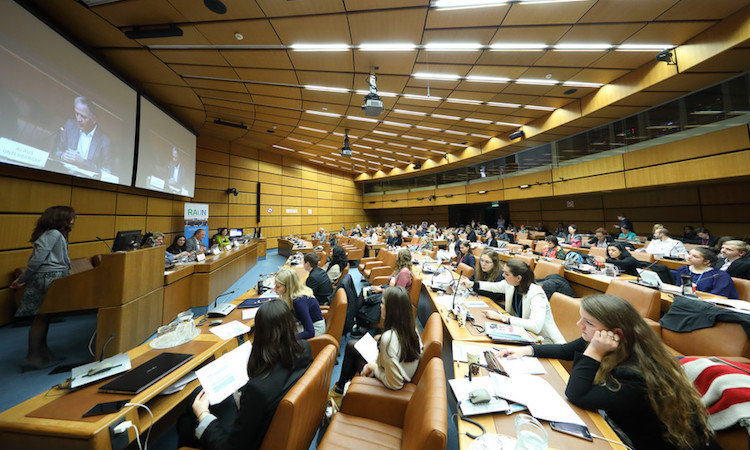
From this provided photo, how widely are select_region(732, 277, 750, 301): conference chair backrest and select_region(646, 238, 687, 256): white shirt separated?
320 cm

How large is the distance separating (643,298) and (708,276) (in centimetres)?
157

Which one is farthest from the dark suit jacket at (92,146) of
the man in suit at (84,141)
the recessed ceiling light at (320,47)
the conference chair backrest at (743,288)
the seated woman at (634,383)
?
the conference chair backrest at (743,288)

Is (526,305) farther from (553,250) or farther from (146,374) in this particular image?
(553,250)

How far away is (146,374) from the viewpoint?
145 cm

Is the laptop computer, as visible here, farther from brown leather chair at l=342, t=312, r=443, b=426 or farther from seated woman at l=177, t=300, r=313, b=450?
brown leather chair at l=342, t=312, r=443, b=426

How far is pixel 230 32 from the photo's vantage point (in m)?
4.16

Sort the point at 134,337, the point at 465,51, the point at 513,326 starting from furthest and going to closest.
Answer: the point at 465,51, the point at 134,337, the point at 513,326

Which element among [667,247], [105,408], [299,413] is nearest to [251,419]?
[299,413]

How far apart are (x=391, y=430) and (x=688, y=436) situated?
1.36 metres

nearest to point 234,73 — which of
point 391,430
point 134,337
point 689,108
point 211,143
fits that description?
point 134,337

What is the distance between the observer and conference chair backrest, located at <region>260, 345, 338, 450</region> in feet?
3.54

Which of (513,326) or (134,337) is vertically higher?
(513,326)

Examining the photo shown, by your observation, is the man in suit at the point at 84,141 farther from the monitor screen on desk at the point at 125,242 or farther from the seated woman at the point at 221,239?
the seated woman at the point at 221,239

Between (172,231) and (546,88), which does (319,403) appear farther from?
(172,231)
